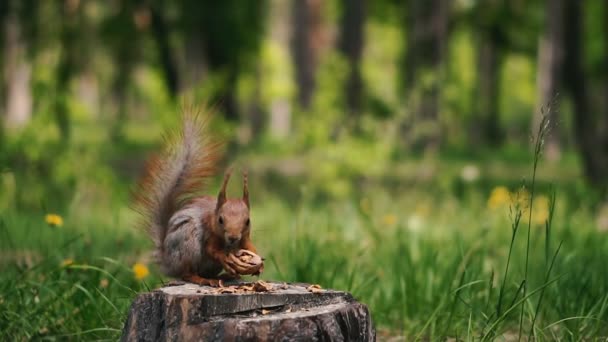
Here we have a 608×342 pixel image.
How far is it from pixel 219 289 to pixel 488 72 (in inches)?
917

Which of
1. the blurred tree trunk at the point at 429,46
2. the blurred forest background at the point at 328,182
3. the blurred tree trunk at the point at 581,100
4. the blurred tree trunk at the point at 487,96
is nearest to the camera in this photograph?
the blurred forest background at the point at 328,182

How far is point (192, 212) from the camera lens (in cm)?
317

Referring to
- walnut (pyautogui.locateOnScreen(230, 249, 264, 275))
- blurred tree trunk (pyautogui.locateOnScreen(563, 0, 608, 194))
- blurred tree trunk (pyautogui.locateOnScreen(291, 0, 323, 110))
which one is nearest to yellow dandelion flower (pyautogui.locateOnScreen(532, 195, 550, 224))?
blurred tree trunk (pyautogui.locateOnScreen(563, 0, 608, 194))

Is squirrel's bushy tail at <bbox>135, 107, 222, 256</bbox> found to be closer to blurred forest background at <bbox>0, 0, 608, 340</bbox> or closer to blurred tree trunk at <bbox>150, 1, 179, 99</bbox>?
blurred forest background at <bbox>0, 0, 608, 340</bbox>

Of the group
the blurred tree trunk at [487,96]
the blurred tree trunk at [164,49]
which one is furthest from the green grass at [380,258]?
the blurred tree trunk at [487,96]

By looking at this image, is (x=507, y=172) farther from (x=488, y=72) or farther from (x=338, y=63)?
(x=488, y=72)

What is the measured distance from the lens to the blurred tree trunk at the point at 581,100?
9.04 metres

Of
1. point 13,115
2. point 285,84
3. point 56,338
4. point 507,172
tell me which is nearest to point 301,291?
point 56,338

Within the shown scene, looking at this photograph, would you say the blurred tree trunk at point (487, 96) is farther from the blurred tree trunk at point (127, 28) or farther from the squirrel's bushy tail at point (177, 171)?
the squirrel's bushy tail at point (177, 171)

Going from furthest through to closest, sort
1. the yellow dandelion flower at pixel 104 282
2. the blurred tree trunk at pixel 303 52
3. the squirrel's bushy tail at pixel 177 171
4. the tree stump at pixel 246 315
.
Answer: the blurred tree trunk at pixel 303 52 < the yellow dandelion flower at pixel 104 282 < the squirrel's bushy tail at pixel 177 171 < the tree stump at pixel 246 315

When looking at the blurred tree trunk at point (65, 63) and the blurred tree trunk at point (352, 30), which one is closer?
the blurred tree trunk at point (65, 63)

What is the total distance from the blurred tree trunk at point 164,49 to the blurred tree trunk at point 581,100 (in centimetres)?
499

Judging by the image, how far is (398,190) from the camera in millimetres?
10258

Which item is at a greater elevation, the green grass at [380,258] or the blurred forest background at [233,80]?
the blurred forest background at [233,80]
